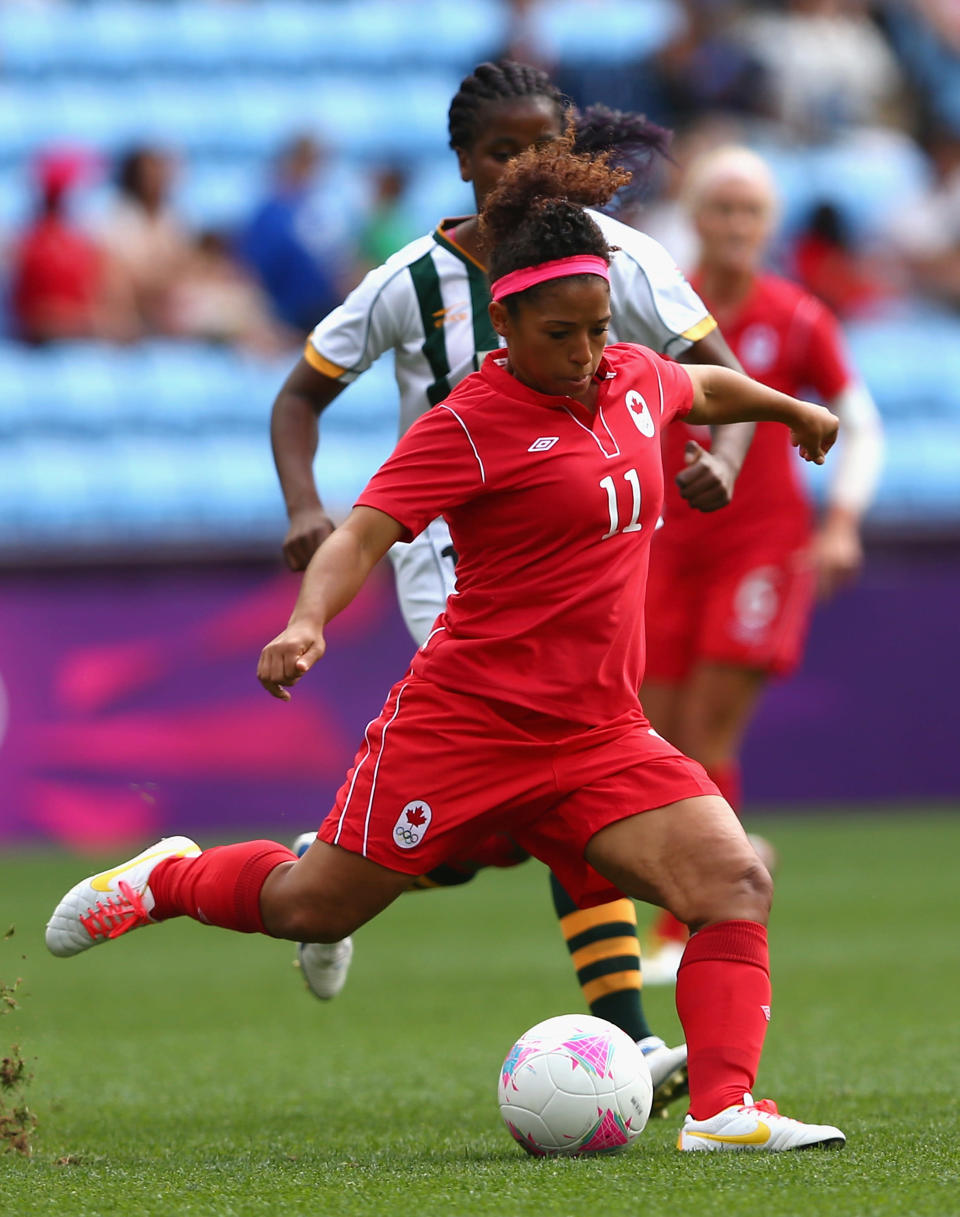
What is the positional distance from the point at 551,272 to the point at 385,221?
9308 millimetres

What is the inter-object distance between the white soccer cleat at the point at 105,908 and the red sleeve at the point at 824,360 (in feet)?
10.5

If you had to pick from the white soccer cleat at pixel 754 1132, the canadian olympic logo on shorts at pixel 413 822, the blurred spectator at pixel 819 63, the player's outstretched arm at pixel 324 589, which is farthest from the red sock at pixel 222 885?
the blurred spectator at pixel 819 63

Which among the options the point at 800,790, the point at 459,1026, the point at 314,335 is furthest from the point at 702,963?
the point at 800,790

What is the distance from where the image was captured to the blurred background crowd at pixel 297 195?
456 inches

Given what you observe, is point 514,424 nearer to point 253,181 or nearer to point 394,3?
point 253,181

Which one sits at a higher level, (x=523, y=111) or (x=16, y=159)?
(x=16, y=159)

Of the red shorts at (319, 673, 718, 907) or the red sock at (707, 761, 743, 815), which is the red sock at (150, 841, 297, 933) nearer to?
the red shorts at (319, 673, 718, 907)

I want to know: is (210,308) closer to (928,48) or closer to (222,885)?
(928,48)

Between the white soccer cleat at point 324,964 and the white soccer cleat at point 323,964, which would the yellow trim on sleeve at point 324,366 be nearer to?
the white soccer cleat at point 323,964

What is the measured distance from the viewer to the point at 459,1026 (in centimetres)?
580

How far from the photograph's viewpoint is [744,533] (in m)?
6.68

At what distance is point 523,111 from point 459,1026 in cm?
266

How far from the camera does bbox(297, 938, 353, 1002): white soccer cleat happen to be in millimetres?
4926

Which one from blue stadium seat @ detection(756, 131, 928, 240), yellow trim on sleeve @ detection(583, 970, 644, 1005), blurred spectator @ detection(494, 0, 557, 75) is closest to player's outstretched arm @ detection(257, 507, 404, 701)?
yellow trim on sleeve @ detection(583, 970, 644, 1005)
